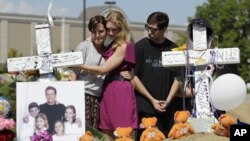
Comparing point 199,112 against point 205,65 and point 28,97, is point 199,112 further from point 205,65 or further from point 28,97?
point 28,97

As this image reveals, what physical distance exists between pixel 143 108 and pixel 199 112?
597mm

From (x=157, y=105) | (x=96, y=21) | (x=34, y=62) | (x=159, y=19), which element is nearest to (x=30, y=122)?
(x=34, y=62)

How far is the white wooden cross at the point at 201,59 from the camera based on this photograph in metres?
5.54

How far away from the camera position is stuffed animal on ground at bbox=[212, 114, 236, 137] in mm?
4848

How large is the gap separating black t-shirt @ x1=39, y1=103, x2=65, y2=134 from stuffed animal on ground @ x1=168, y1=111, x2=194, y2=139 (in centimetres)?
104

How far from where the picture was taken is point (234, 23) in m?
45.3

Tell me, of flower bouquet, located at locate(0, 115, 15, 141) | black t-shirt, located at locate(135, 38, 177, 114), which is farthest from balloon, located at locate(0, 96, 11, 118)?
black t-shirt, located at locate(135, 38, 177, 114)

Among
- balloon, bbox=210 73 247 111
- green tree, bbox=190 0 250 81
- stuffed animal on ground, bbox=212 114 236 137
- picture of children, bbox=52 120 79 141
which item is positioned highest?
green tree, bbox=190 0 250 81

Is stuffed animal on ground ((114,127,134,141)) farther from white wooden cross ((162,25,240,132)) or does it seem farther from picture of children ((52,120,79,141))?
white wooden cross ((162,25,240,132))

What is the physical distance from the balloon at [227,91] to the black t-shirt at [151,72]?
774 millimetres

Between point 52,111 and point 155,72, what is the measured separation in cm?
110

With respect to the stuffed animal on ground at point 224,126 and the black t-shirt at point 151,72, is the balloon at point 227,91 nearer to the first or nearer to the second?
the stuffed animal on ground at point 224,126

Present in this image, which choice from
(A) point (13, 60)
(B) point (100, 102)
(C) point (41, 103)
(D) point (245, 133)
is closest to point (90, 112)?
(B) point (100, 102)

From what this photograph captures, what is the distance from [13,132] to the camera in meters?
5.44
